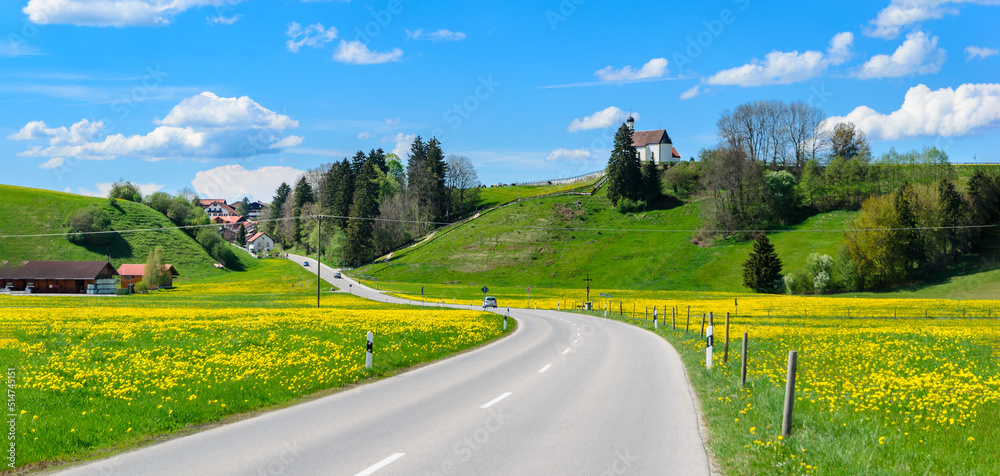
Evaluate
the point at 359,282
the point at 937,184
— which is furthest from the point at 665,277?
the point at 359,282

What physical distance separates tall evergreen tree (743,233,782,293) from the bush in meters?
40.0

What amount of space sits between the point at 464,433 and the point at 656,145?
156039 mm

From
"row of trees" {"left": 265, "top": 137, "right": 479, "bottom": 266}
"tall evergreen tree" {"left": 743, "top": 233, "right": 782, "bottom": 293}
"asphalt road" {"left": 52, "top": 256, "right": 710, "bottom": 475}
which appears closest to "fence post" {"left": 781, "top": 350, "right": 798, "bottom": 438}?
"asphalt road" {"left": 52, "top": 256, "right": 710, "bottom": 475}

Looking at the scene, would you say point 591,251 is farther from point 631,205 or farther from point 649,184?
point 649,184

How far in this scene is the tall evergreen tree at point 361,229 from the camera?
116438 mm

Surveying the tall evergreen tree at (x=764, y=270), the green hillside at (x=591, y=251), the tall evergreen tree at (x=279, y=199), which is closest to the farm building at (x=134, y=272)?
the green hillside at (x=591, y=251)

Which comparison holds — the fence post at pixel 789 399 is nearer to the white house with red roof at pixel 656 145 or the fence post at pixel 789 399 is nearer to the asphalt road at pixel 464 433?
the asphalt road at pixel 464 433

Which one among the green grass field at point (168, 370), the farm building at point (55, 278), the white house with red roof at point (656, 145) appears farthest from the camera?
the white house with red roof at point (656, 145)

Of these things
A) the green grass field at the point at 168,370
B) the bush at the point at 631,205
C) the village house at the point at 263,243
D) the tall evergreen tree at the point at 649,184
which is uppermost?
the tall evergreen tree at the point at 649,184

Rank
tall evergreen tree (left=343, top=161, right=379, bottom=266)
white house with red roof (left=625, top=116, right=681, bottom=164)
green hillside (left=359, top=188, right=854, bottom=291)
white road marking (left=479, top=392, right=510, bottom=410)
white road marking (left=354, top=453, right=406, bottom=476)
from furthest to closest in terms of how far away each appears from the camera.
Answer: white house with red roof (left=625, top=116, right=681, bottom=164)
tall evergreen tree (left=343, top=161, right=379, bottom=266)
green hillside (left=359, top=188, right=854, bottom=291)
white road marking (left=479, top=392, right=510, bottom=410)
white road marking (left=354, top=453, right=406, bottom=476)

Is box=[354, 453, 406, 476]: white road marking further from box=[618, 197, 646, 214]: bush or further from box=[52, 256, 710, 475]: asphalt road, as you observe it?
box=[618, 197, 646, 214]: bush

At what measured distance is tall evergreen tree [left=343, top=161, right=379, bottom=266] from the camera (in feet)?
382

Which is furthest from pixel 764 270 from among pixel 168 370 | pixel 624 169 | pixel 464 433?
pixel 464 433

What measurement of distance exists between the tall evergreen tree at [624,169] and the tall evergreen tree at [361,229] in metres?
50.9
